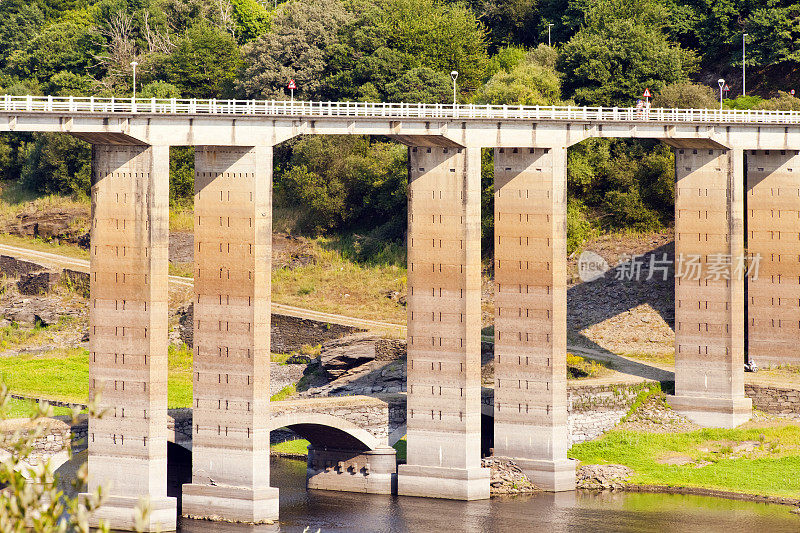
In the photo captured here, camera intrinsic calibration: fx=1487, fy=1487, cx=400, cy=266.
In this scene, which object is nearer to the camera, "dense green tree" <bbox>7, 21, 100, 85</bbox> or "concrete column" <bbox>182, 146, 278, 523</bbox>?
"concrete column" <bbox>182, 146, 278, 523</bbox>

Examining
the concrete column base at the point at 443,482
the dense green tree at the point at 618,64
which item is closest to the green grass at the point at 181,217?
the dense green tree at the point at 618,64

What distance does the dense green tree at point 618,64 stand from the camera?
13988 centimetres

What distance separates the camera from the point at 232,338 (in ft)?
269

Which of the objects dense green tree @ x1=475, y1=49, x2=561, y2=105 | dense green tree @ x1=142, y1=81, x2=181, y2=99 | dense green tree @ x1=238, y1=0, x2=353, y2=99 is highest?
dense green tree @ x1=238, y1=0, x2=353, y2=99

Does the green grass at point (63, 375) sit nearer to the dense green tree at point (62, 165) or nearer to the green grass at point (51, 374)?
the green grass at point (51, 374)

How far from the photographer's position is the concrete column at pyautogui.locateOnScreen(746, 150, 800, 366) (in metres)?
107

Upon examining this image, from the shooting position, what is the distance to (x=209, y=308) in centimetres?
8256

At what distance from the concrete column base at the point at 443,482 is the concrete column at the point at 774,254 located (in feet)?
102

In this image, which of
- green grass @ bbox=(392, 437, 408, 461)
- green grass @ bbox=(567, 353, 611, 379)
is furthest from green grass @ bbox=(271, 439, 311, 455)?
green grass @ bbox=(567, 353, 611, 379)

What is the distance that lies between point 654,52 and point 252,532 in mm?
77595

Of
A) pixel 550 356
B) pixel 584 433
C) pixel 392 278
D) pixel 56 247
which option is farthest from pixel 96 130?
pixel 56 247

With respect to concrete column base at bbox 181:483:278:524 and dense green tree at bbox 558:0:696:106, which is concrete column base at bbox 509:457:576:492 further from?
dense green tree at bbox 558:0:696:106

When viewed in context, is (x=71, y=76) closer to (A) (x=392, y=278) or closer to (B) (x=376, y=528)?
(A) (x=392, y=278)

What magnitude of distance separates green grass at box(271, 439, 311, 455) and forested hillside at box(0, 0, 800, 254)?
3650cm
